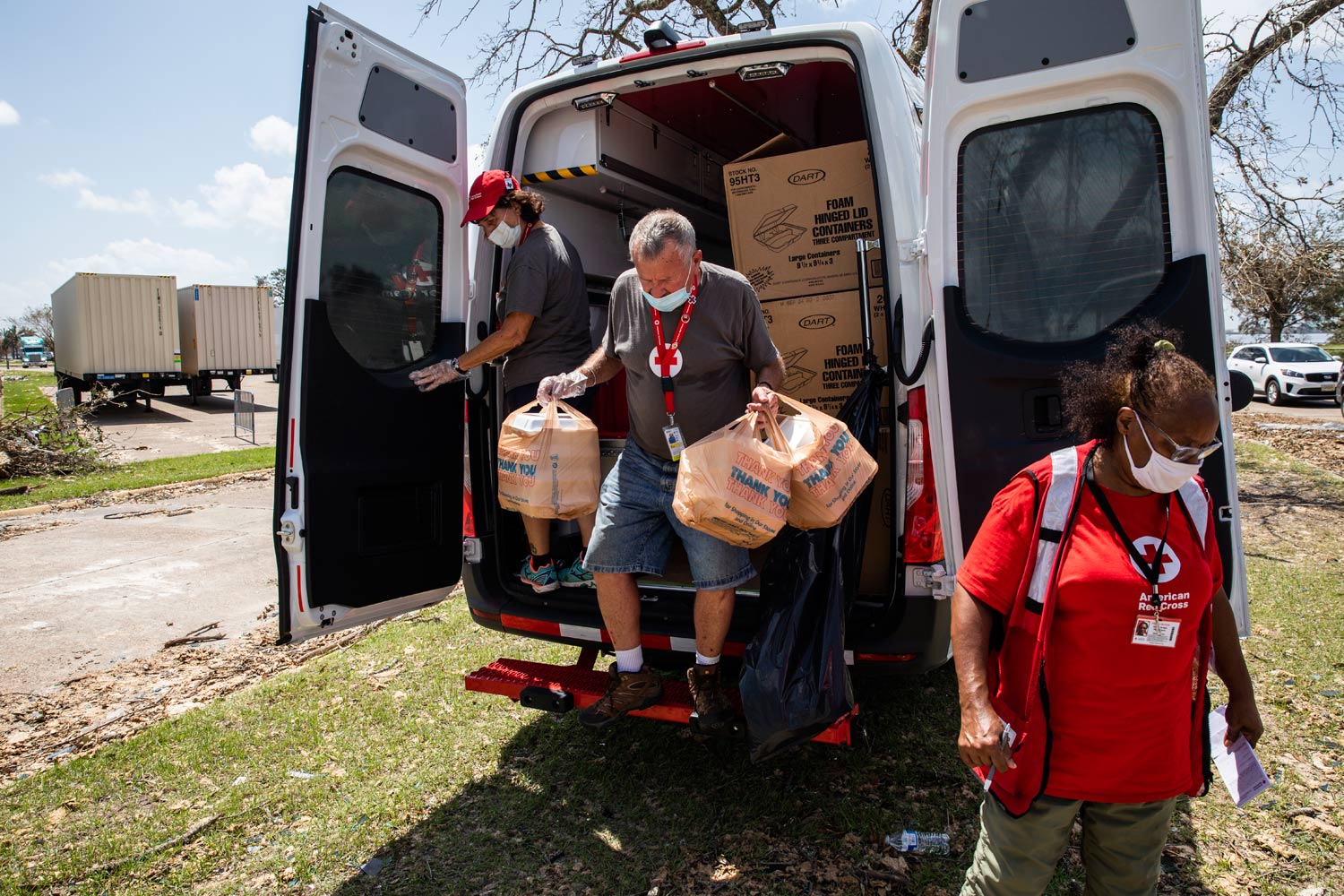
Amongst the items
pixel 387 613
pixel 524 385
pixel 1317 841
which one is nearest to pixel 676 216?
pixel 524 385

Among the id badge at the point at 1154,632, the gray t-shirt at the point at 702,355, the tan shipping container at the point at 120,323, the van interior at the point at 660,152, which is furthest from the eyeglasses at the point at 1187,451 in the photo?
the tan shipping container at the point at 120,323

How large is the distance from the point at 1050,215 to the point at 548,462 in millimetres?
1757

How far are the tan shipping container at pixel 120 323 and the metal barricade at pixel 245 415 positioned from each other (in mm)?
6066

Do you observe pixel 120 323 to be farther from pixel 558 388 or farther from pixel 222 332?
pixel 558 388

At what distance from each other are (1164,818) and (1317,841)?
1419 mm

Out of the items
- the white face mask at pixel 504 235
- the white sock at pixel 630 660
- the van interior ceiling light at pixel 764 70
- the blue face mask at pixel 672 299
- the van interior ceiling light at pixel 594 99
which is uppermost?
the van interior ceiling light at pixel 594 99

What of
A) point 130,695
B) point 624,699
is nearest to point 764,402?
point 624,699

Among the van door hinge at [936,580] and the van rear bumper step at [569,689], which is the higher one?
the van door hinge at [936,580]

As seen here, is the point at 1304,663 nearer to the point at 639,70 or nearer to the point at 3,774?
the point at 639,70

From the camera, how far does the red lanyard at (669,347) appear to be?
8.98ft

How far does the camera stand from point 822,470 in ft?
7.91

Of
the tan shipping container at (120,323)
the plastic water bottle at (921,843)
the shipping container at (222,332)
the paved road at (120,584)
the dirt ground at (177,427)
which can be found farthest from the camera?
the shipping container at (222,332)

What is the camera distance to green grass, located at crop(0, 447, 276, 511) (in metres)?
10.3

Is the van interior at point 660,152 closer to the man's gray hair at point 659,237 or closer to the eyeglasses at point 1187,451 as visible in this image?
the man's gray hair at point 659,237
